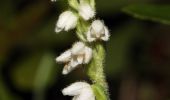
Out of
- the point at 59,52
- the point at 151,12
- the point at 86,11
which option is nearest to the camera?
the point at 86,11

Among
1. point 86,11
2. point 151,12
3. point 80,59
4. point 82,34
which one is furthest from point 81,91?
point 151,12

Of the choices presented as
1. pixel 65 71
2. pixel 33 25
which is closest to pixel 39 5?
pixel 33 25

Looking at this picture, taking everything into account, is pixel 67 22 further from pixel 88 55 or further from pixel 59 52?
pixel 59 52

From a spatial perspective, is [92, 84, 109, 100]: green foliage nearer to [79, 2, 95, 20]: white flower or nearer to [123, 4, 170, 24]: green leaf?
[79, 2, 95, 20]: white flower

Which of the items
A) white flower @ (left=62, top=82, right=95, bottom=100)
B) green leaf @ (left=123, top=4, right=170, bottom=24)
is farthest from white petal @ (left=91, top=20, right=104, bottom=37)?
green leaf @ (left=123, top=4, right=170, bottom=24)

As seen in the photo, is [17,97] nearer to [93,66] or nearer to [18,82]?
[18,82]

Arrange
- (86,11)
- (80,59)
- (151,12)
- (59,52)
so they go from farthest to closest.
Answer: (59,52)
(151,12)
(80,59)
(86,11)

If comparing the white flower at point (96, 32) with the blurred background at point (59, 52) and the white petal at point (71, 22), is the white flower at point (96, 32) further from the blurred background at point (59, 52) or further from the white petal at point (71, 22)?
the blurred background at point (59, 52)
